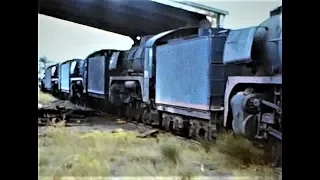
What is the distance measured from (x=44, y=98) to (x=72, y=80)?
0.22 metres

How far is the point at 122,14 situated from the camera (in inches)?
54.2

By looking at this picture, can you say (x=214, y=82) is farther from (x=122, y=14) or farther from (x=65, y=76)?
(x=65, y=76)

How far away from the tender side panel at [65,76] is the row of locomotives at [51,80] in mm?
20

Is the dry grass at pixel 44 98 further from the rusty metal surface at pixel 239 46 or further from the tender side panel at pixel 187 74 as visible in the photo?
the rusty metal surface at pixel 239 46

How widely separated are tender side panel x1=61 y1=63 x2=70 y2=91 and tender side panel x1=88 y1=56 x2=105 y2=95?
0.08 m

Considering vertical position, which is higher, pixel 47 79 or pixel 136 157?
pixel 47 79

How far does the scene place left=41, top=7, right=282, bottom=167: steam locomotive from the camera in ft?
4.42

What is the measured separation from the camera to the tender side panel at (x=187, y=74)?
1.41 meters

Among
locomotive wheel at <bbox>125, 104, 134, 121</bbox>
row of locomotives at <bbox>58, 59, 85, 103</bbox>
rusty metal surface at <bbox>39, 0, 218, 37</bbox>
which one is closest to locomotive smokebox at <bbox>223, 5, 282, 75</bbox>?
rusty metal surface at <bbox>39, 0, 218, 37</bbox>

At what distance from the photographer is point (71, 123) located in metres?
1.37

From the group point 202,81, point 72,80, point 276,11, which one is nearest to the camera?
point 276,11

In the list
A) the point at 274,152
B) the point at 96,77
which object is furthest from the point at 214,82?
the point at 96,77
